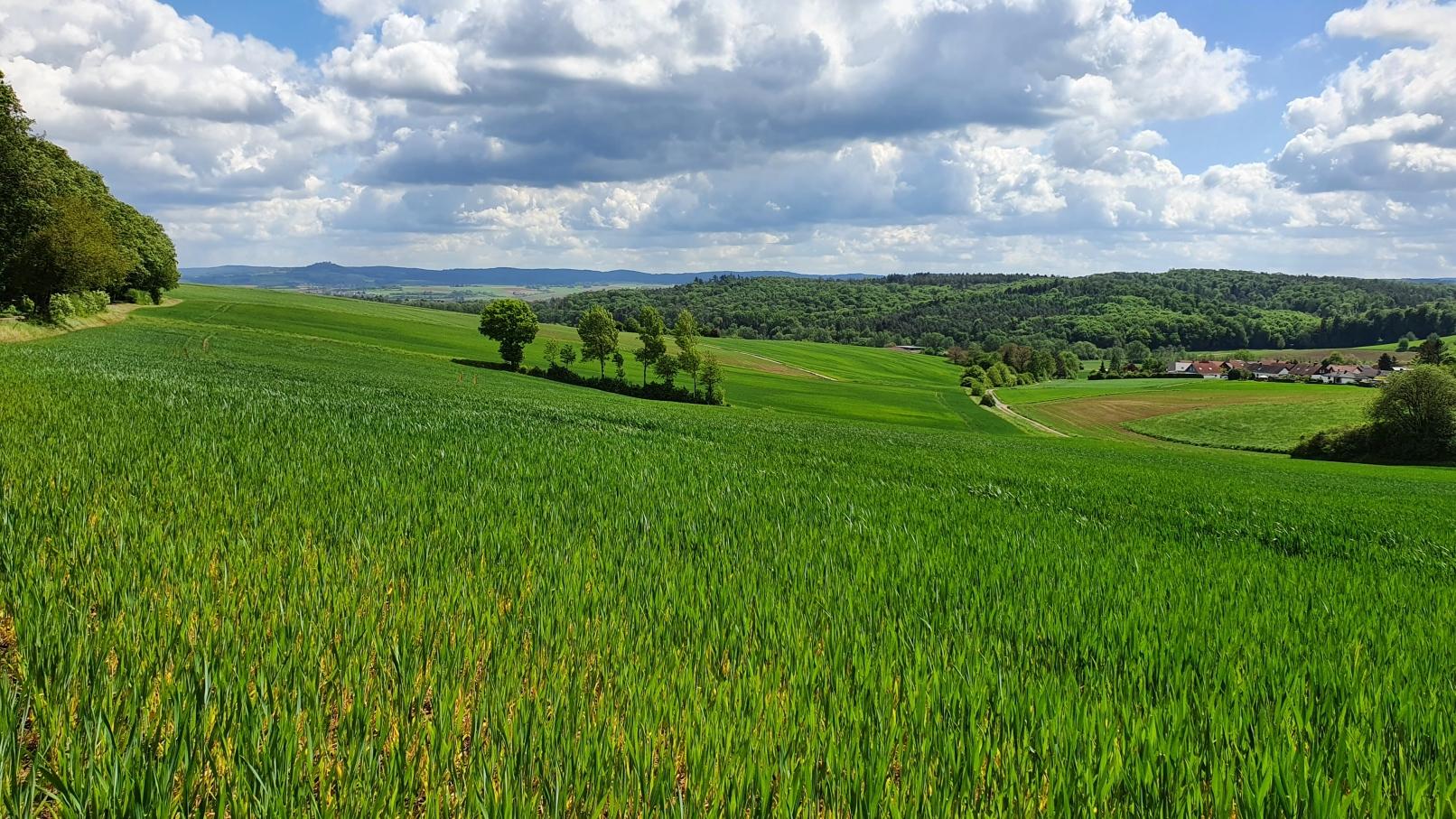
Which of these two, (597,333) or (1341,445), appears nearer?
(1341,445)

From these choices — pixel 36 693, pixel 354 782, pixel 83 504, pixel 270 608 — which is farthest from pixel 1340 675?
pixel 83 504

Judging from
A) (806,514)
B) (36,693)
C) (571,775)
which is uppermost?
(36,693)

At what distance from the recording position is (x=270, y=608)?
361 cm

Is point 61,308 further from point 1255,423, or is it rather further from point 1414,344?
point 1414,344

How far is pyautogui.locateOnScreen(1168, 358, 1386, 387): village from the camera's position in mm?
125062

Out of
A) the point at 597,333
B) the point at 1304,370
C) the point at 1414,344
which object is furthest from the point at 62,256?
the point at 1414,344

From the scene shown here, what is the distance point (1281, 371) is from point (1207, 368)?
1671 cm

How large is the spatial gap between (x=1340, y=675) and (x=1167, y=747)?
2.02 m

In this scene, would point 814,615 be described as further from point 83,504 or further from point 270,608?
point 83,504

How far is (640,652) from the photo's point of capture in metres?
3.56

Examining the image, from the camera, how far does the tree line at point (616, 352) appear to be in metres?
73.4

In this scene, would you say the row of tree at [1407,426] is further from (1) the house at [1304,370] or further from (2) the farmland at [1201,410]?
(1) the house at [1304,370]

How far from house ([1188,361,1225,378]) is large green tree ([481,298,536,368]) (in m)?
140

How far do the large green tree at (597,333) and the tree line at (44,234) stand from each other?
125ft
